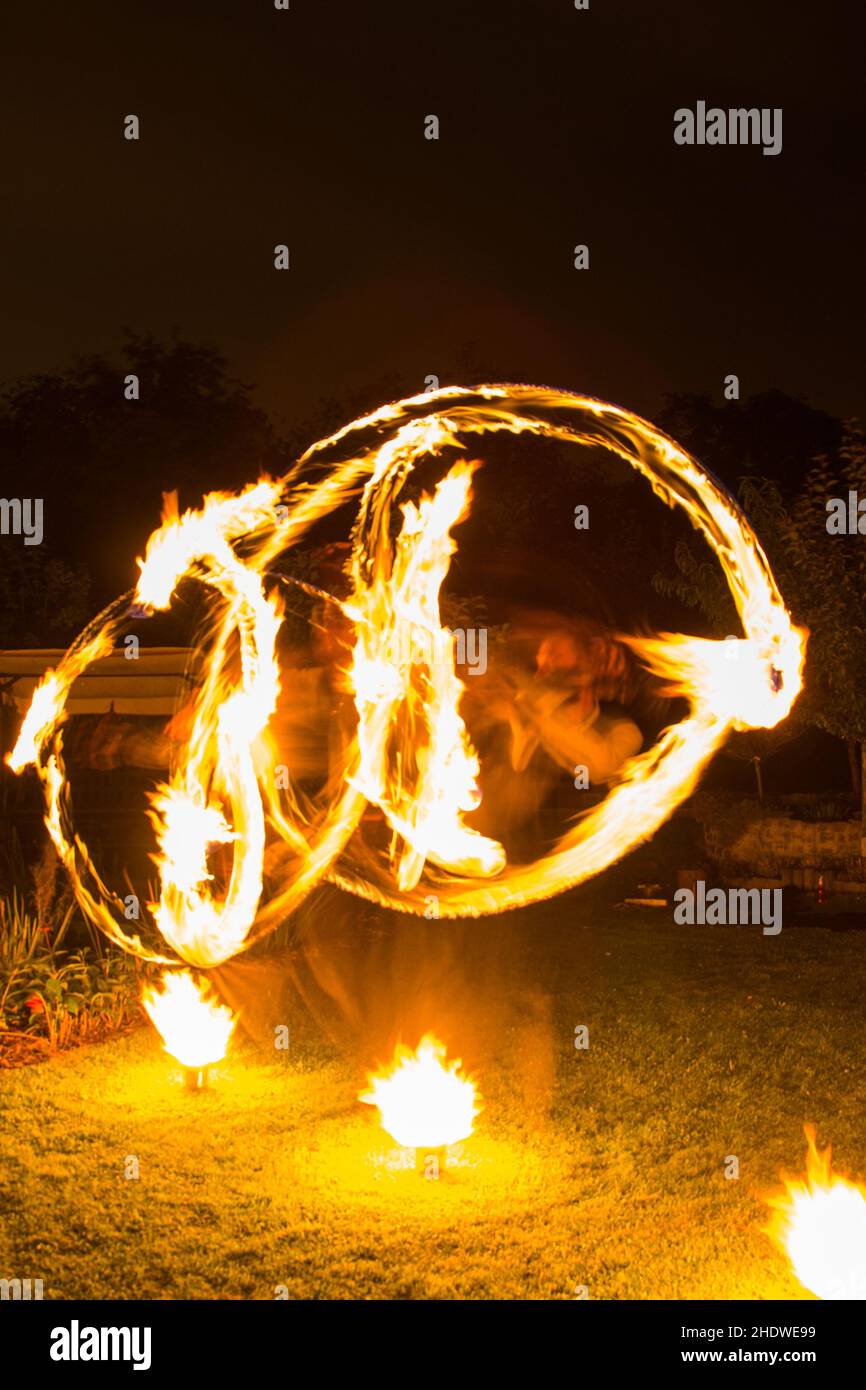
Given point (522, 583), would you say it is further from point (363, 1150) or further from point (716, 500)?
point (363, 1150)

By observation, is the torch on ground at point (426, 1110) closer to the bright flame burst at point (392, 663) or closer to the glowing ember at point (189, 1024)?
the glowing ember at point (189, 1024)

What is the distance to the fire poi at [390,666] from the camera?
26.7ft

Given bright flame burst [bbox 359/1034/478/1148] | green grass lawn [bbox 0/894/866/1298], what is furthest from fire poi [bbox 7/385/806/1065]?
bright flame burst [bbox 359/1034/478/1148]

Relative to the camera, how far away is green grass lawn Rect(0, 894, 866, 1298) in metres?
5.28

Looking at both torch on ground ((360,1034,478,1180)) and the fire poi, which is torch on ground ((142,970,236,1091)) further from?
torch on ground ((360,1034,478,1180))

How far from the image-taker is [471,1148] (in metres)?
6.66

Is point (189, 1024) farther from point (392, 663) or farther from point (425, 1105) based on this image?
point (392, 663)

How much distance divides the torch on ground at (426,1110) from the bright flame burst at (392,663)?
1.89m

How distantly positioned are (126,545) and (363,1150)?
97.9ft

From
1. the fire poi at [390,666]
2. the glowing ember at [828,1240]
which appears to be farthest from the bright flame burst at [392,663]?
the glowing ember at [828,1240]

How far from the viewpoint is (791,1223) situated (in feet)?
17.7

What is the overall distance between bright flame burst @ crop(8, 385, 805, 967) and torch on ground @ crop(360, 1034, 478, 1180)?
1.89m

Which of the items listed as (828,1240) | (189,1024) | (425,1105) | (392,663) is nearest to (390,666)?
(392,663)

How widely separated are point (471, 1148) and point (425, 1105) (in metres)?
0.36
